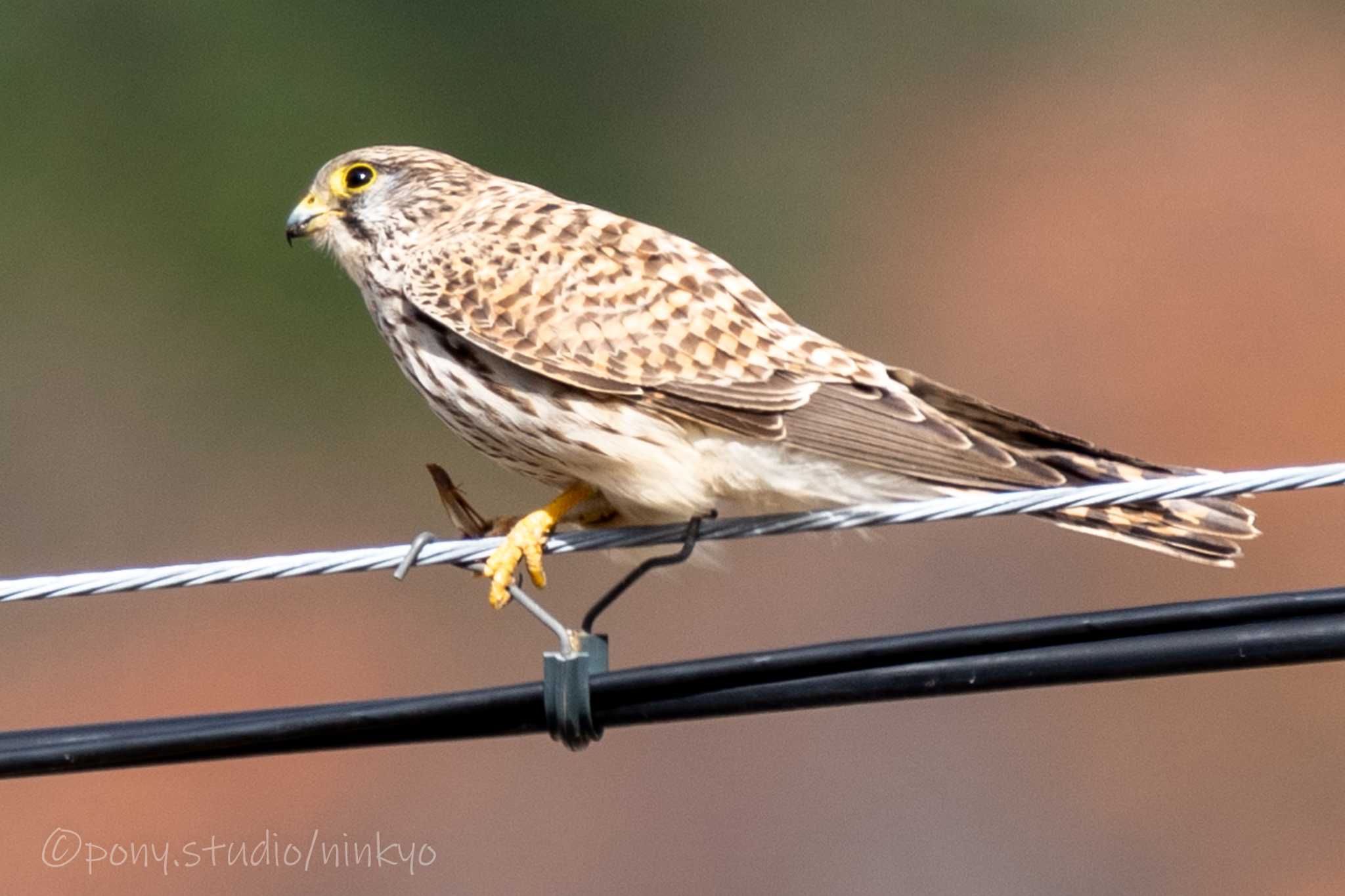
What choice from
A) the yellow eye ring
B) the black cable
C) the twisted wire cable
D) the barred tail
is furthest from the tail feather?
the yellow eye ring

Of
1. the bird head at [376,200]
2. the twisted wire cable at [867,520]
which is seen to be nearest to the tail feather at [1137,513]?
the twisted wire cable at [867,520]

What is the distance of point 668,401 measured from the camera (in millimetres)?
3127

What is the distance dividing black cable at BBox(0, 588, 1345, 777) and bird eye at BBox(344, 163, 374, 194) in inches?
70.2

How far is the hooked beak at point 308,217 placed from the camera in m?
3.79

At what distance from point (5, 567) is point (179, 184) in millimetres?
4316

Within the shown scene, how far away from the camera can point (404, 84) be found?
13.9 metres

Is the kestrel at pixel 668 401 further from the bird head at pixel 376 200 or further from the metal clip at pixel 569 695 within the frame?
the metal clip at pixel 569 695

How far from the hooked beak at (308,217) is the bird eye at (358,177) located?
0.21 ft

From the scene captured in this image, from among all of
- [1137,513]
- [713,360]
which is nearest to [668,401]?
[713,360]

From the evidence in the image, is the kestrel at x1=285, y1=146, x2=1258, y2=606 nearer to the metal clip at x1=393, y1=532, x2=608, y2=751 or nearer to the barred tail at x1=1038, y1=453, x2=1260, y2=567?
the barred tail at x1=1038, y1=453, x2=1260, y2=567

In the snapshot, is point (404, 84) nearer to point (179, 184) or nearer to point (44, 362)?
point (179, 184)

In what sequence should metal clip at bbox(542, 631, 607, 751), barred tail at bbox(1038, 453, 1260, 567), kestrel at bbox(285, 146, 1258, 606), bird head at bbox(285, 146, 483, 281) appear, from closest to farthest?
metal clip at bbox(542, 631, 607, 751)
barred tail at bbox(1038, 453, 1260, 567)
kestrel at bbox(285, 146, 1258, 606)
bird head at bbox(285, 146, 483, 281)

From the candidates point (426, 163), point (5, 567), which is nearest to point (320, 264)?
point (5, 567)

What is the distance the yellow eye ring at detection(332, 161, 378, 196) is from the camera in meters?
3.80
